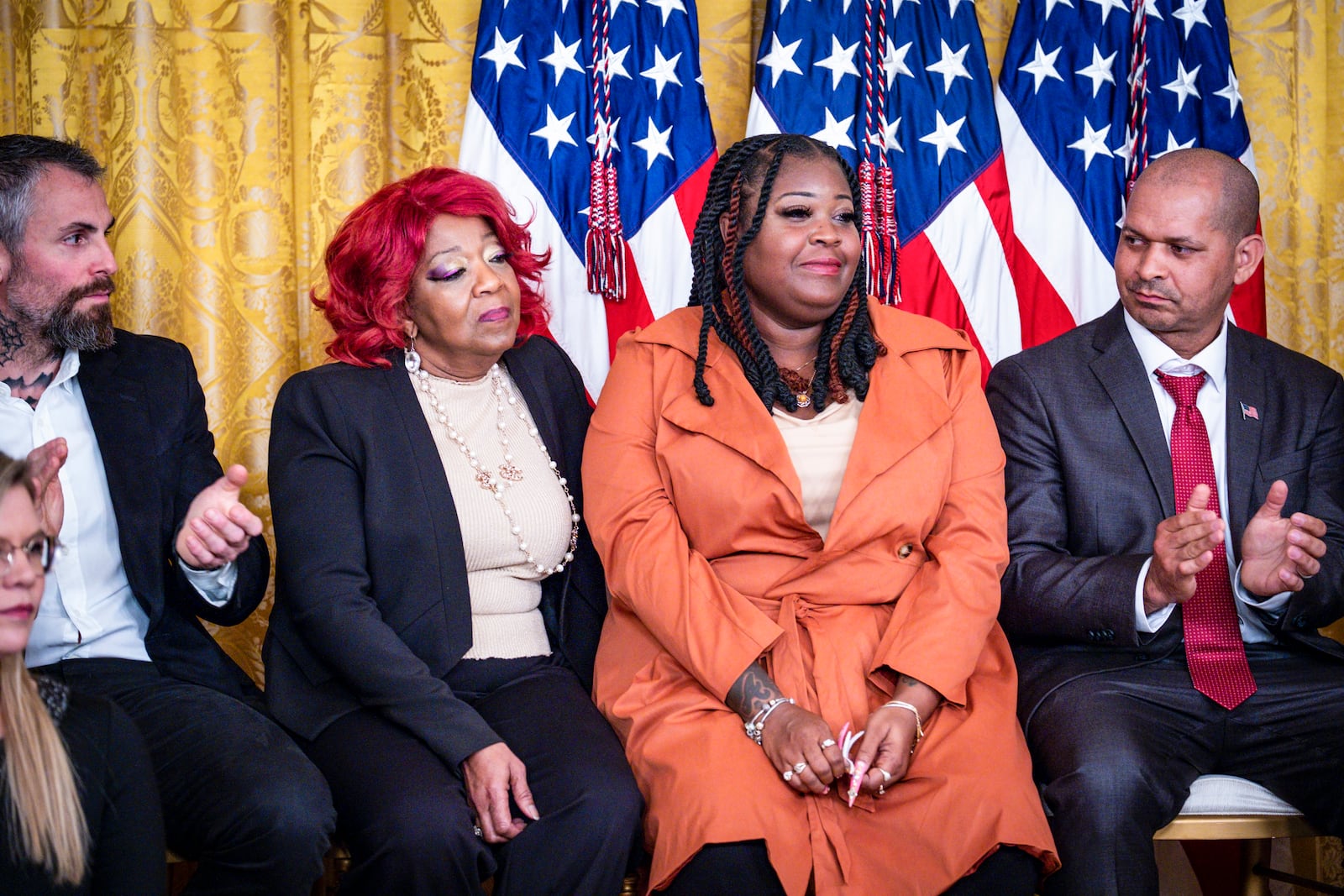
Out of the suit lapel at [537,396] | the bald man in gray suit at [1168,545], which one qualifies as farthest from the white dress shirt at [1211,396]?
the suit lapel at [537,396]

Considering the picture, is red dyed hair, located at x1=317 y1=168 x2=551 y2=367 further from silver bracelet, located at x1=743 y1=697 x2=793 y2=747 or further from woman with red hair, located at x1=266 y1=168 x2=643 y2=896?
silver bracelet, located at x1=743 y1=697 x2=793 y2=747

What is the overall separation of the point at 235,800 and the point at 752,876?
0.91 meters

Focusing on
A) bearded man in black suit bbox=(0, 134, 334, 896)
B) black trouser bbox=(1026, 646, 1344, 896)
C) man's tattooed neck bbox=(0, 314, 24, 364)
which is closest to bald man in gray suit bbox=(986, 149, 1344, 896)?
black trouser bbox=(1026, 646, 1344, 896)

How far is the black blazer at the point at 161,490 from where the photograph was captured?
261 cm

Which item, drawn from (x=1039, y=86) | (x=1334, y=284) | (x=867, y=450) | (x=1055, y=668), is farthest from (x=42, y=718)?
(x=1334, y=284)

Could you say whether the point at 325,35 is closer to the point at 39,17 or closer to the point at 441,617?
the point at 39,17

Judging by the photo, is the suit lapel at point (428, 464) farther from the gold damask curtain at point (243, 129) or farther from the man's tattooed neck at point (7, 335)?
the gold damask curtain at point (243, 129)

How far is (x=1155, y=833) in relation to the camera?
2.53 metres

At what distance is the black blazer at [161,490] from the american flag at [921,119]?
65.3 inches

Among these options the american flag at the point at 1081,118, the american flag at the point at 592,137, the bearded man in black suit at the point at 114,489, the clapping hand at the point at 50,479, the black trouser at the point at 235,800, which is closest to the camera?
the clapping hand at the point at 50,479

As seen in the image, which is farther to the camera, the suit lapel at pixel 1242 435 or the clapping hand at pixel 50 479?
the suit lapel at pixel 1242 435

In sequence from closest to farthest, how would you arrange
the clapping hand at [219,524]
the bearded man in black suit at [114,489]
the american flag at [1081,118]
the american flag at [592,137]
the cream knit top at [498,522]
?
the clapping hand at [219,524] < the bearded man in black suit at [114,489] < the cream knit top at [498,522] < the american flag at [592,137] < the american flag at [1081,118]

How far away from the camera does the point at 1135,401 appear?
286cm

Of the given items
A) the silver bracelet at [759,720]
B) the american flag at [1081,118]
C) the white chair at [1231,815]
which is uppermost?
the american flag at [1081,118]
